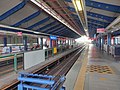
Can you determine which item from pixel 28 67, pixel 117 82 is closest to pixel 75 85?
pixel 117 82

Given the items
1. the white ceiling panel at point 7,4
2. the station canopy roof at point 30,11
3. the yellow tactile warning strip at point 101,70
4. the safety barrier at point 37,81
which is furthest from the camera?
the white ceiling panel at point 7,4

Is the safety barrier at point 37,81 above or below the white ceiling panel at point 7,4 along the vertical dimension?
below

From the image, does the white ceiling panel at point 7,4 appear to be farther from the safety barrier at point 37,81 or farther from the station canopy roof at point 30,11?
the safety barrier at point 37,81

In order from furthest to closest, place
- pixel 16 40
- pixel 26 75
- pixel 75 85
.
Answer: pixel 16 40 → pixel 75 85 → pixel 26 75

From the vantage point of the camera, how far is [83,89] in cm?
477

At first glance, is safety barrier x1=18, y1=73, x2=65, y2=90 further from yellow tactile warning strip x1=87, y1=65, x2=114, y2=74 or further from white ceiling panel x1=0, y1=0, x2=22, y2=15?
white ceiling panel x1=0, y1=0, x2=22, y2=15

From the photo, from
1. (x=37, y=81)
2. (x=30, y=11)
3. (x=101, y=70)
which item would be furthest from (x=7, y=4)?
(x=37, y=81)

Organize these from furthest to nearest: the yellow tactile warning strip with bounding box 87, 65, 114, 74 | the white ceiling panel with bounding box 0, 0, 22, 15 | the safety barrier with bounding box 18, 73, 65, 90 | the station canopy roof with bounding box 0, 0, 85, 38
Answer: the white ceiling panel with bounding box 0, 0, 22, 15
the station canopy roof with bounding box 0, 0, 85, 38
the yellow tactile warning strip with bounding box 87, 65, 114, 74
the safety barrier with bounding box 18, 73, 65, 90

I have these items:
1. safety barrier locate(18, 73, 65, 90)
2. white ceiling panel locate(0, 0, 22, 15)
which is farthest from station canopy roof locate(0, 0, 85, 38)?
safety barrier locate(18, 73, 65, 90)

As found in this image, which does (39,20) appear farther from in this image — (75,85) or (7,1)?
(75,85)

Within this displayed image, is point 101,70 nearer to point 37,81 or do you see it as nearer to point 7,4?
point 37,81

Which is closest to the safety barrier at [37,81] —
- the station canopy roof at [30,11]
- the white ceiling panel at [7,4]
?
the station canopy roof at [30,11]

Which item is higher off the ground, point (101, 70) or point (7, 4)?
point (7, 4)

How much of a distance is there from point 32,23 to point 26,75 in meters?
13.7
